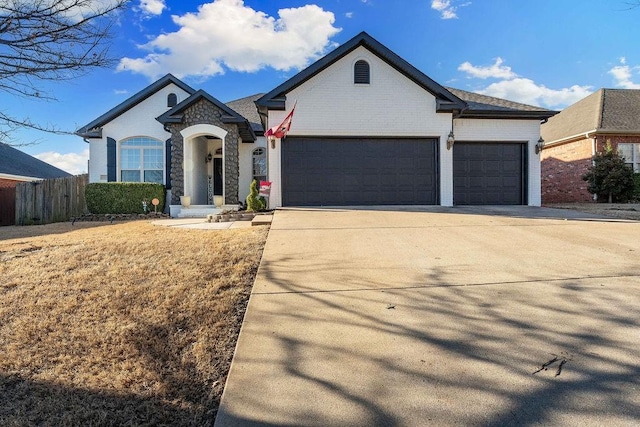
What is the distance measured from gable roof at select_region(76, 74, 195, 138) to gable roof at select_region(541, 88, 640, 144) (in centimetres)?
1948

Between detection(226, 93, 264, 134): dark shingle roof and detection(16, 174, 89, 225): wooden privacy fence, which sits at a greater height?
detection(226, 93, 264, 134): dark shingle roof

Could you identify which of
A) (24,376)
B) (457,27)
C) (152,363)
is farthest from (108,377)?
A: (457,27)

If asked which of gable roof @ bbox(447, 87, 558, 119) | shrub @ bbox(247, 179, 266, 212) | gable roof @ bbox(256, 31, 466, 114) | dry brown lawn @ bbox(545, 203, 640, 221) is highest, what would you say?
gable roof @ bbox(256, 31, 466, 114)

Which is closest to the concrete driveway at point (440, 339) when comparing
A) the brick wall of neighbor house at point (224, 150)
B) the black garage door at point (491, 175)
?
the black garage door at point (491, 175)

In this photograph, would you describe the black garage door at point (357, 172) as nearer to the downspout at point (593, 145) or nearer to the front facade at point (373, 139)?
the front facade at point (373, 139)

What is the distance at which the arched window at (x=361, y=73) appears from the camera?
12.6m

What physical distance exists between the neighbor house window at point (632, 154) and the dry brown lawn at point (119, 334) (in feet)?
67.7

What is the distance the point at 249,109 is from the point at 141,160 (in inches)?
213

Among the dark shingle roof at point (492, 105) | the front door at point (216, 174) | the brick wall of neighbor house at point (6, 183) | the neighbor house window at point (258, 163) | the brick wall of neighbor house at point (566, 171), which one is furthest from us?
the brick wall of neighbor house at point (6, 183)

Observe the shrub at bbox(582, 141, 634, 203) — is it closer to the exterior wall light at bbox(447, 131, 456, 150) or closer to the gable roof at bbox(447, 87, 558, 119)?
the gable roof at bbox(447, 87, 558, 119)

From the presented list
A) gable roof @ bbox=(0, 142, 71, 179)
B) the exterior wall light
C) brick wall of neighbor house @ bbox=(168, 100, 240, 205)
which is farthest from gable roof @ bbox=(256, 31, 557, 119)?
gable roof @ bbox=(0, 142, 71, 179)

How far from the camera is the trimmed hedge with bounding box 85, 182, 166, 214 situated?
541 inches

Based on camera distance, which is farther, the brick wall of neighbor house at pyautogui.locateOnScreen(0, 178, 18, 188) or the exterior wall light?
the brick wall of neighbor house at pyautogui.locateOnScreen(0, 178, 18, 188)

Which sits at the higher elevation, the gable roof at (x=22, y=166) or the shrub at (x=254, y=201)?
the gable roof at (x=22, y=166)
